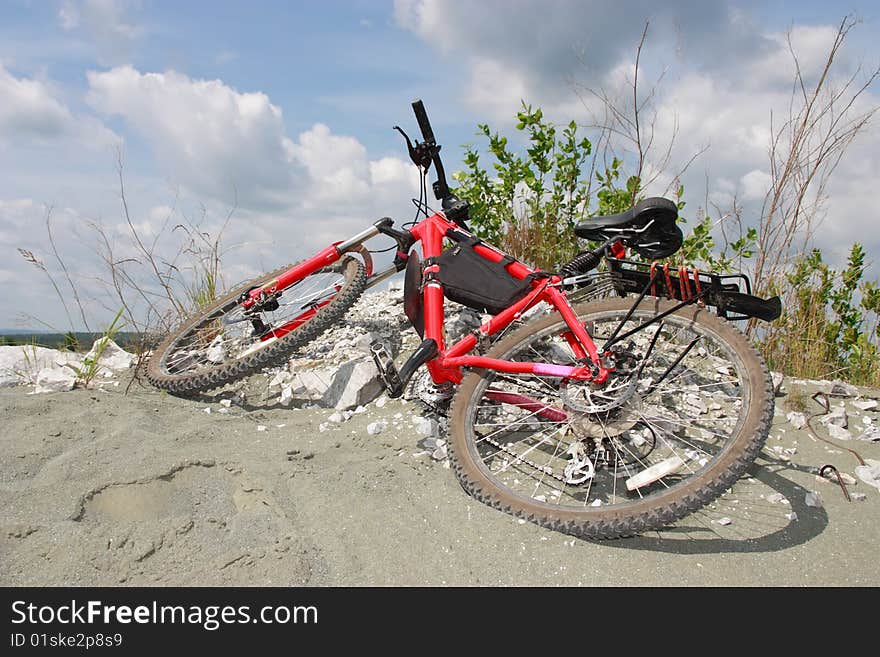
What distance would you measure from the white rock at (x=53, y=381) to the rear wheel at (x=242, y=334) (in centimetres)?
56

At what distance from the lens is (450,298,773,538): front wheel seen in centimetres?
255

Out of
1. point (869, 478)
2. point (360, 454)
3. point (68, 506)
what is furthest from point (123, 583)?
point (869, 478)

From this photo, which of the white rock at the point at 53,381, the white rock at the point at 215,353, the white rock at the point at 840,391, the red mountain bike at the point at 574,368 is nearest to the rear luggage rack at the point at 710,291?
the red mountain bike at the point at 574,368

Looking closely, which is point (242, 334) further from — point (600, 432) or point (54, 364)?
point (600, 432)

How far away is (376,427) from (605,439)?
1.41m

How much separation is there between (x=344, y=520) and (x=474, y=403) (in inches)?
34.3

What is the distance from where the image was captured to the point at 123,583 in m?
2.23

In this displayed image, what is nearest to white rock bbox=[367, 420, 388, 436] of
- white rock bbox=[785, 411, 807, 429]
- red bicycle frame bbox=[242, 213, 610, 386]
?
red bicycle frame bbox=[242, 213, 610, 386]

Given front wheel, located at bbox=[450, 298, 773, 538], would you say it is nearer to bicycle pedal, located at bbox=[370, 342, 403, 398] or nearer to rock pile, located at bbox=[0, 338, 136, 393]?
bicycle pedal, located at bbox=[370, 342, 403, 398]

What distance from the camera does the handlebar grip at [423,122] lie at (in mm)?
3887

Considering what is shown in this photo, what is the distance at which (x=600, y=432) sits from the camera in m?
2.92

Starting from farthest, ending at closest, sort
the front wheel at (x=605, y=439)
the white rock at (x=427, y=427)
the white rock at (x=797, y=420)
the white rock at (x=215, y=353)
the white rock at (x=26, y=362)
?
1. the white rock at (x=215, y=353)
2. the white rock at (x=26, y=362)
3. the white rock at (x=797, y=420)
4. the white rock at (x=427, y=427)
5. the front wheel at (x=605, y=439)

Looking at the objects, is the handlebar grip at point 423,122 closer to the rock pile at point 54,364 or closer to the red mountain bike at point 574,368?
the red mountain bike at point 574,368
